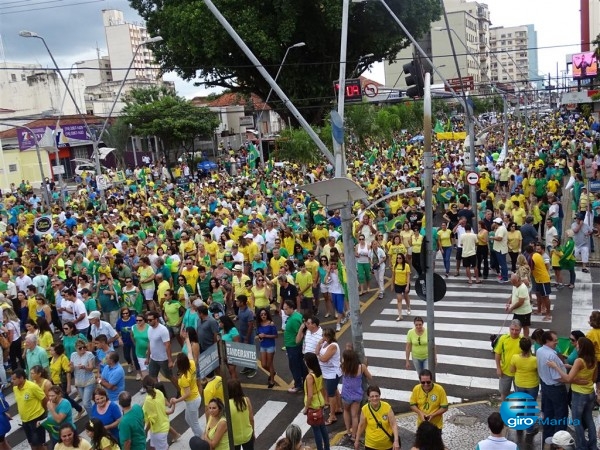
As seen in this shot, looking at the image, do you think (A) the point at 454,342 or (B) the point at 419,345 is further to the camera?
(A) the point at 454,342

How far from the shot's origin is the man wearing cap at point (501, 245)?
1439cm

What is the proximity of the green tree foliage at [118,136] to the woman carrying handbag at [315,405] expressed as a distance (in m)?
48.1

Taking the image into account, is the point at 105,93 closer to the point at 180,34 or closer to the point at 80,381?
the point at 180,34

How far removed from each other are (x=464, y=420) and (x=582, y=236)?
26.8 feet

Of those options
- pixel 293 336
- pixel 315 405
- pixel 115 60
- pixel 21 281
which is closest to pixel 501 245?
pixel 293 336

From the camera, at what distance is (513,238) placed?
14.7 metres

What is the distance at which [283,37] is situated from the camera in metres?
34.3

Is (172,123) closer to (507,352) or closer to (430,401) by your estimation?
(507,352)

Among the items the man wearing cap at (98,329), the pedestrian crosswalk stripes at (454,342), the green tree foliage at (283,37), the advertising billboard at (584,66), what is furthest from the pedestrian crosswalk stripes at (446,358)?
the advertising billboard at (584,66)

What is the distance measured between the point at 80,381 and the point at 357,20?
3214cm

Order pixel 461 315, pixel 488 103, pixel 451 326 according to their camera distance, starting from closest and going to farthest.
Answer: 1. pixel 451 326
2. pixel 461 315
3. pixel 488 103

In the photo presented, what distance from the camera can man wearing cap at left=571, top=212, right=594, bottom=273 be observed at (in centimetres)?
1476

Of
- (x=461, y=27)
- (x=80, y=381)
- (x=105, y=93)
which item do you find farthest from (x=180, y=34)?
(x=461, y=27)

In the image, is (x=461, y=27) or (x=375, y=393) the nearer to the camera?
(x=375, y=393)
